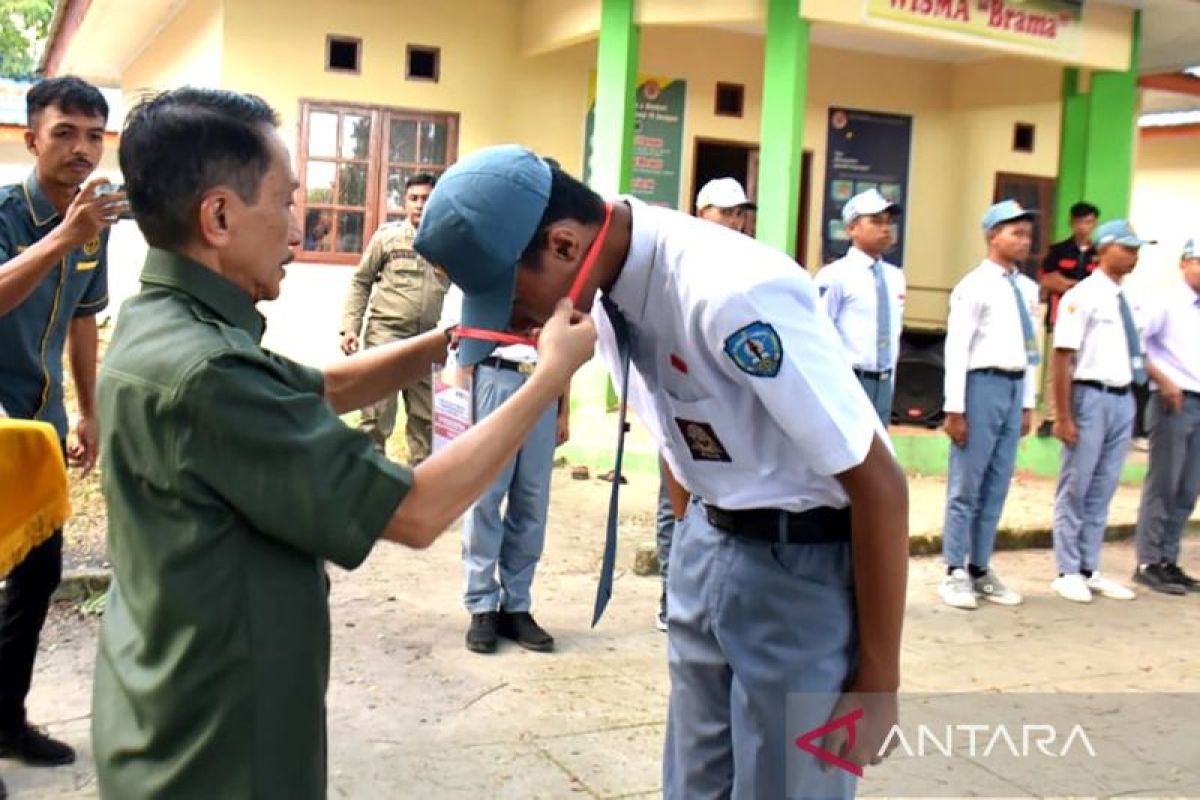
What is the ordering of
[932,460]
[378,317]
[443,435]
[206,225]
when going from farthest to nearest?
[932,460], [378,317], [443,435], [206,225]

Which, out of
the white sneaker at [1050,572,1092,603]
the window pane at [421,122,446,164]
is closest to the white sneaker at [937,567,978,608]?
the white sneaker at [1050,572,1092,603]

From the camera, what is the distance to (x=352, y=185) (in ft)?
31.1

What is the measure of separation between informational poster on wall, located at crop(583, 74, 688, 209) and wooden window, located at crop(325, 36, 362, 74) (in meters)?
1.96

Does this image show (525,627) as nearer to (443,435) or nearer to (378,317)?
(443,435)

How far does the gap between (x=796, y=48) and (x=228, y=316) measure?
24.0ft

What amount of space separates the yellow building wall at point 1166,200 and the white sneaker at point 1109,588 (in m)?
10.6

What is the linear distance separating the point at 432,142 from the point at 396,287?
2.65 meters

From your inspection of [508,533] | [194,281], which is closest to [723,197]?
[508,533]

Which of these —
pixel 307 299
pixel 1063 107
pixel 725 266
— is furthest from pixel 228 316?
pixel 1063 107

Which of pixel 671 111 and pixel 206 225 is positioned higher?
pixel 671 111

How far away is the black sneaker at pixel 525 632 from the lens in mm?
4723

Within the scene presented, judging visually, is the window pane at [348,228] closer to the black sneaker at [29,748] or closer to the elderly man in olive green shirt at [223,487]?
the black sneaker at [29,748]

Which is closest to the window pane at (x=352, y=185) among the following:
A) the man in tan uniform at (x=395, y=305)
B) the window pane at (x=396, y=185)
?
the window pane at (x=396, y=185)

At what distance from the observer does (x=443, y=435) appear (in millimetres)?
3385
